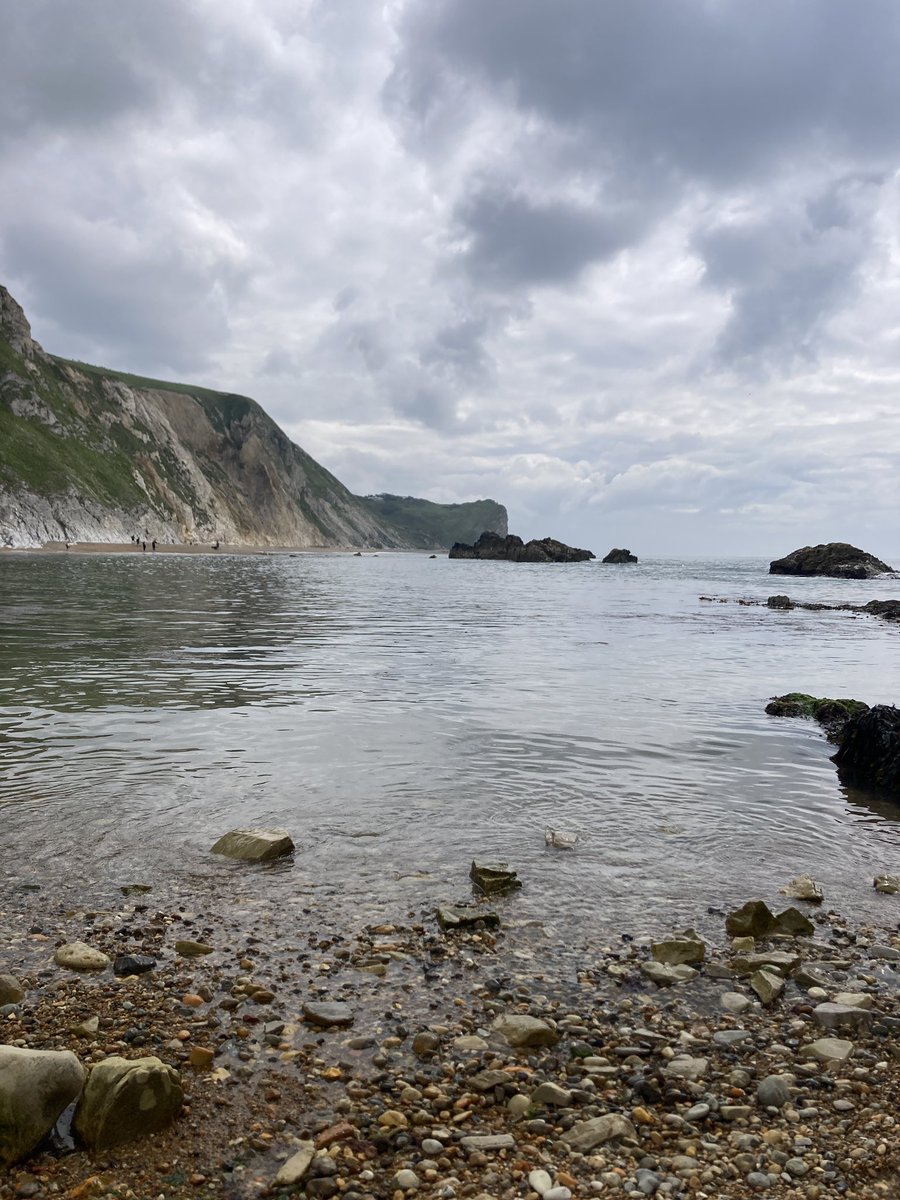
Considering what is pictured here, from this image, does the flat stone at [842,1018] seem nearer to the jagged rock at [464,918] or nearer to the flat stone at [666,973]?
the flat stone at [666,973]

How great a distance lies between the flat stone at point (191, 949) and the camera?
22.3 feet

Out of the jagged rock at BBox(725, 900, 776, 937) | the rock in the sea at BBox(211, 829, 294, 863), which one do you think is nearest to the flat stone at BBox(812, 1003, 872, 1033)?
the jagged rock at BBox(725, 900, 776, 937)

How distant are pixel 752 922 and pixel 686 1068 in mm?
2697

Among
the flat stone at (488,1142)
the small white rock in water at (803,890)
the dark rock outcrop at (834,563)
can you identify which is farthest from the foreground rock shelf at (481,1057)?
the dark rock outcrop at (834,563)

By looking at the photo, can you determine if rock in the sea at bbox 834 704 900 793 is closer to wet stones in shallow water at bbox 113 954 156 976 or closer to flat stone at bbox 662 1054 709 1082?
flat stone at bbox 662 1054 709 1082

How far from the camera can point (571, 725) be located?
56.4ft

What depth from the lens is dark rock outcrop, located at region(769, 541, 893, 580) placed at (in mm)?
125438

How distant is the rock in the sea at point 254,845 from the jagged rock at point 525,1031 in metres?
4.01

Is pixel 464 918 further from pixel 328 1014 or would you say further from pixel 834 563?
pixel 834 563

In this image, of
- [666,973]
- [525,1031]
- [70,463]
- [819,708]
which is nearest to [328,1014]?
[525,1031]

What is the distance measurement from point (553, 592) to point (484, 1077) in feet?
230

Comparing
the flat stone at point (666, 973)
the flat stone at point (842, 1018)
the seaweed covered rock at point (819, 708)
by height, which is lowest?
the flat stone at point (666, 973)

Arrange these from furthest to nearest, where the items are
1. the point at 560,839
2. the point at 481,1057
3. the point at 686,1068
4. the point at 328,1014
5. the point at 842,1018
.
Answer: the point at 560,839 < the point at 842,1018 < the point at 328,1014 < the point at 481,1057 < the point at 686,1068

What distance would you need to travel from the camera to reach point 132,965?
6.46m
